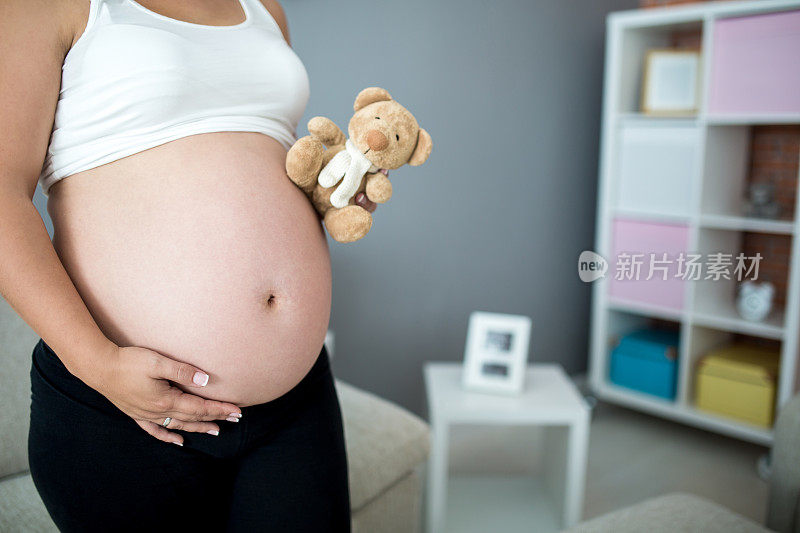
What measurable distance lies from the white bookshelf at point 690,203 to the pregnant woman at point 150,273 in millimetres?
1864

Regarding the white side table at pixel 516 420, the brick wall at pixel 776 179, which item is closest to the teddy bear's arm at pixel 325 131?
the white side table at pixel 516 420

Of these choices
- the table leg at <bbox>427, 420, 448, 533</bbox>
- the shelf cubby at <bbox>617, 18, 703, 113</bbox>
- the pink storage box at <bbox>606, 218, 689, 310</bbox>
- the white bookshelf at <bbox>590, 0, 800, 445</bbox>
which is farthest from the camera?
the shelf cubby at <bbox>617, 18, 703, 113</bbox>

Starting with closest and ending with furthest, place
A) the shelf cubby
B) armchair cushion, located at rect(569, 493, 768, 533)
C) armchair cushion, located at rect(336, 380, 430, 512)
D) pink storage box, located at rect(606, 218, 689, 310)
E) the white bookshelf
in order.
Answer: armchair cushion, located at rect(569, 493, 768, 533) < armchair cushion, located at rect(336, 380, 430, 512) < the white bookshelf < pink storage box, located at rect(606, 218, 689, 310) < the shelf cubby

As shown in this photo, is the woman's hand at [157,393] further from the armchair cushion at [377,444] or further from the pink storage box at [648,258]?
the pink storage box at [648,258]

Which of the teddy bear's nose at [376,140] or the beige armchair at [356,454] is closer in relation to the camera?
the teddy bear's nose at [376,140]

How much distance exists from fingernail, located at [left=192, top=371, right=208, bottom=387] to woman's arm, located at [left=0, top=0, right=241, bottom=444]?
2 cm

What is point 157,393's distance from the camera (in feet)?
2.16

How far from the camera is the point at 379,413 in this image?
1.55 m

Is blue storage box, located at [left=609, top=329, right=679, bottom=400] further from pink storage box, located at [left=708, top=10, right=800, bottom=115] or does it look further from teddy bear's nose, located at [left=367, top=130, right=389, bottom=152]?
teddy bear's nose, located at [left=367, top=130, right=389, bottom=152]

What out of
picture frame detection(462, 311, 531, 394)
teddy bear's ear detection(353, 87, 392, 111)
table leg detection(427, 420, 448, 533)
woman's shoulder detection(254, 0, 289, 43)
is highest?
woman's shoulder detection(254, 0, 289, 43)

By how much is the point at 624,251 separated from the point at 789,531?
1.33m

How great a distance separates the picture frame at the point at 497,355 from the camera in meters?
1.81

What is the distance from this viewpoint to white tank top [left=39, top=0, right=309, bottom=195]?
0.68 m

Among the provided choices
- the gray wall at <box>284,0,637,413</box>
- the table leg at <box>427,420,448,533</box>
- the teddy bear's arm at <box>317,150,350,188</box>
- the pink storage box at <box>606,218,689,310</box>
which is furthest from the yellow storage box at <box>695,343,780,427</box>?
the teddy bear's arm at <box>317,150,350,188</box>
